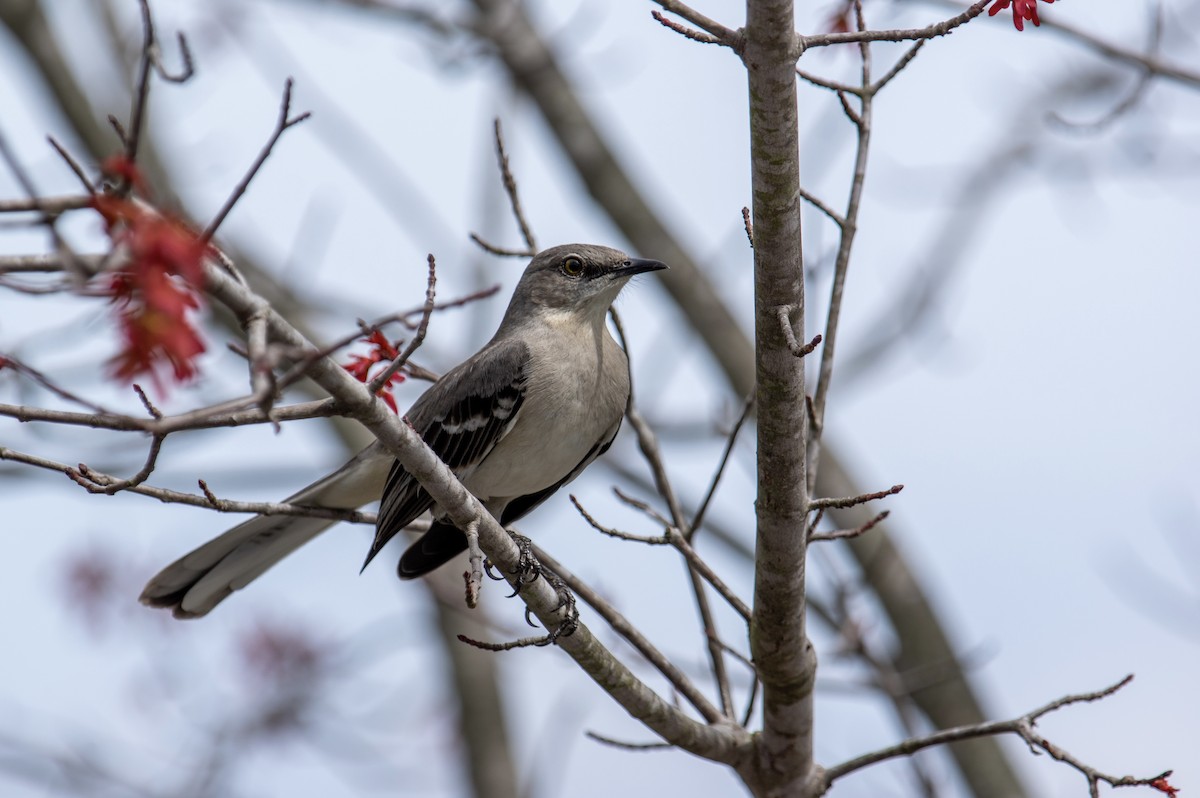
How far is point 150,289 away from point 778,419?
6.32ft

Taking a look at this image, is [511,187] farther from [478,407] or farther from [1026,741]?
[1026,741]

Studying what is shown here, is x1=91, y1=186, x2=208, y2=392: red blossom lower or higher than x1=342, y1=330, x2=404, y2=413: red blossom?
lower

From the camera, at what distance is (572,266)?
5848 mm

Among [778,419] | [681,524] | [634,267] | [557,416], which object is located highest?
[634,267]

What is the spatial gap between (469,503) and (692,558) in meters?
0.99

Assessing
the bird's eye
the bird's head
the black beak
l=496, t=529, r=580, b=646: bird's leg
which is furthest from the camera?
the bird's eye

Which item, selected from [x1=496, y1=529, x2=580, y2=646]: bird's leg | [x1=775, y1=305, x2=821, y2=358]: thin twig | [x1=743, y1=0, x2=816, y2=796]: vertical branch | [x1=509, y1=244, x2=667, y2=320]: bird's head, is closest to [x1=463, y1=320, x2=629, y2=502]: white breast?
[x1=509, y1=244, x2=667, y2=320]: bird's head

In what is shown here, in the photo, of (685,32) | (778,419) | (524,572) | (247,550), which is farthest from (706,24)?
(247,550)

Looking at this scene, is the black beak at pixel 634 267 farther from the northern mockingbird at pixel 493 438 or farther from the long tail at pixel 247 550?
the long tail at pixel 247 550

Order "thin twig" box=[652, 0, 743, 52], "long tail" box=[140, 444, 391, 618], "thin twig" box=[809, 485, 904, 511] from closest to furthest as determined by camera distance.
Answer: "thin twig" box=[652, 0, 743, 52], "thin twig" box=[809, 485, 904, 511], "long tail" box=[140, 444, 391, 618]

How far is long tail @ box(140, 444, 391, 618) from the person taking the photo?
5188mm

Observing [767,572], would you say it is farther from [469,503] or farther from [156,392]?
[156,392]

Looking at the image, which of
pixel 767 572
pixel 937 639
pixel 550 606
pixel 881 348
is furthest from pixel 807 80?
pixel 937 639

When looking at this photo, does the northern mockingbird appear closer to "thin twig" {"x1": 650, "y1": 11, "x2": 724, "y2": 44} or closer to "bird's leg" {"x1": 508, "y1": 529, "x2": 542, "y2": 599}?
"bird's leg" {"x1": 508, "y1": 529, "x2": 542, "y2": 599}
